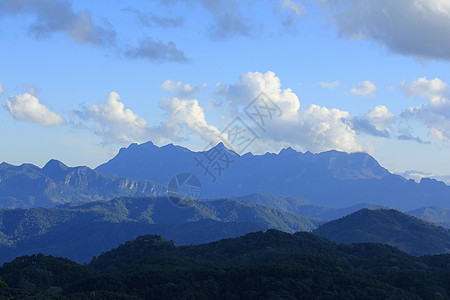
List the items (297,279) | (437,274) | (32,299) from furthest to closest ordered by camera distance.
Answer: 1. (437,274)
2. (297,279)
3. (32,299)

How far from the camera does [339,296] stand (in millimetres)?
139250

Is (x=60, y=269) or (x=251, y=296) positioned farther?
(x=60, y=269)

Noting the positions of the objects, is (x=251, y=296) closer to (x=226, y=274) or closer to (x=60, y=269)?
(x=226, y=274)

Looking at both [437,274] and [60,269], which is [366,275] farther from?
[60,269]

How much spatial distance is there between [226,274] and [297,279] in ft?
63.8

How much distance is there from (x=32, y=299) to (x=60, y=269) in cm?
5936

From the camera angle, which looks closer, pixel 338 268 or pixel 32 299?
pixel 32 299

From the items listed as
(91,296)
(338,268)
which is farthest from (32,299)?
(338,268)

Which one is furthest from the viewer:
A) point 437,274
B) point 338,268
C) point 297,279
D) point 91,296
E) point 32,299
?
point 437,274

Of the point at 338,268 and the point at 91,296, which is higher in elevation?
the point at 338,268

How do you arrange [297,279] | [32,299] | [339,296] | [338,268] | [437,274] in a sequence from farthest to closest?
1. [437,274]
2. [338,268]
3. [297,279]
4. [339,296]
5. [32,299]

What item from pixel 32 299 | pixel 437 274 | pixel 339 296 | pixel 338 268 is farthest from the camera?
pixel 437 274

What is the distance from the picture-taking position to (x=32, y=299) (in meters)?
116

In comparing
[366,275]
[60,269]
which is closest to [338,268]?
[366,275]
